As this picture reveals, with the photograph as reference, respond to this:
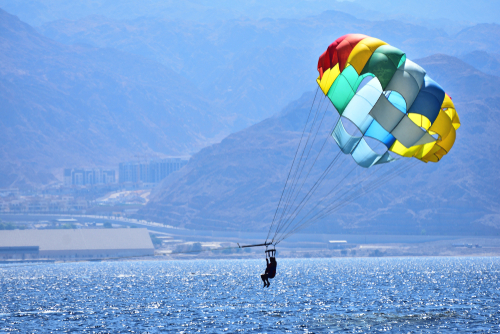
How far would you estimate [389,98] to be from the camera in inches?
1702

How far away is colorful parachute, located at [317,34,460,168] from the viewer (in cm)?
3934

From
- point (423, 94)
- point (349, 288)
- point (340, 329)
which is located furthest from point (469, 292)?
point (423, 94)

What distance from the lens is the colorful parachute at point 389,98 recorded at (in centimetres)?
3934

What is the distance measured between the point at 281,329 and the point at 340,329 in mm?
4179

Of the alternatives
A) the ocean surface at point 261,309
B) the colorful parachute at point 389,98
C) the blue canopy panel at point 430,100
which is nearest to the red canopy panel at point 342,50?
the colorful parachute at point 389,98

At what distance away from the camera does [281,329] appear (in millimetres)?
52781

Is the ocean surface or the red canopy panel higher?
the red canopy panel

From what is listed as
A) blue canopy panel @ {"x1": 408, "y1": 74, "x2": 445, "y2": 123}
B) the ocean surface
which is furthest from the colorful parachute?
the ocean surface

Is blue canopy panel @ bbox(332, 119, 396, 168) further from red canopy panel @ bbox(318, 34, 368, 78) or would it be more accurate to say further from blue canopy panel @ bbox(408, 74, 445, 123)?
blue canopy panel @ bbox(408, 74, 445, 123)

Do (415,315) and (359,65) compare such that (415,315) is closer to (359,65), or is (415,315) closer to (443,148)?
(443,148)

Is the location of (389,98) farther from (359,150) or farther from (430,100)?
(359,150)

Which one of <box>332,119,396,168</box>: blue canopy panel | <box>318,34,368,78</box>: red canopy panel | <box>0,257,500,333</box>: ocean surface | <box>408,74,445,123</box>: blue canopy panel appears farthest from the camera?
<box>0,257,500,333</box>: ocean surface

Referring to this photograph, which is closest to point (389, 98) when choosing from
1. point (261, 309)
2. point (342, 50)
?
point (342, 50)

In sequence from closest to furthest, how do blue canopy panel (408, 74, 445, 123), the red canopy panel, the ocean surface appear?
1. blue canopy panel (408, 74, 445, 123)
2. the red canopy panel
3. the ocean surface
